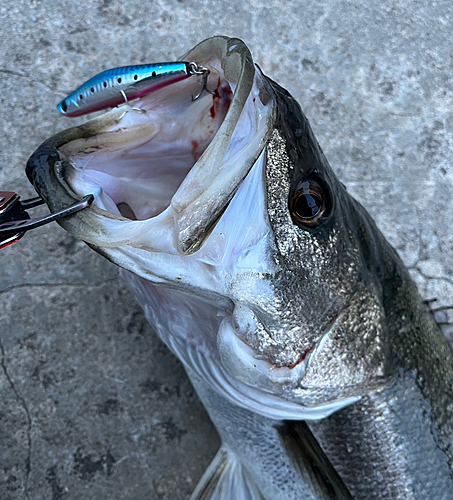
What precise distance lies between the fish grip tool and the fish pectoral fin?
1076 mm

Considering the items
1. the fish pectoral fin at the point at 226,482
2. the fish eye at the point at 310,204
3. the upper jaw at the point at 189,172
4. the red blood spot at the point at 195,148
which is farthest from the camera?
the fish pectoral fin at the point at 226,482

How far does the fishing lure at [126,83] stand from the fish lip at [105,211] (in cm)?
5

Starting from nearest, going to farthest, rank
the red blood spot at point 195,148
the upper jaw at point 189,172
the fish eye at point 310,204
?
the upper jaw at point 189,172 → the fish eye at point 310,204 → the red blood spot at point 195,148

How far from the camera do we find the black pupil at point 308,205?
108 cm

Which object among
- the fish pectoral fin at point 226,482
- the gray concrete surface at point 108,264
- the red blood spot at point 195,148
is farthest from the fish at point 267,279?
the gray concrete surface at point 108,264

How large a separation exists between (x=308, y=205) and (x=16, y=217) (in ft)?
2.31

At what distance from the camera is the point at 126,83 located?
3.72ft

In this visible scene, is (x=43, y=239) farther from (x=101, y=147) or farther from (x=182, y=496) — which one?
(x=182, y=496)

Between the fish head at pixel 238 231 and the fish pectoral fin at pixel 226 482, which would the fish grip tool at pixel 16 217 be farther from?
the fish pectoral fin at pixel 226 482

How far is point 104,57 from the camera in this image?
6.12 feet

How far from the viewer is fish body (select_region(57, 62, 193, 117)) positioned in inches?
43.3

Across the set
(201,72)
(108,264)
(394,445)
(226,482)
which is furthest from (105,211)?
(226,482)

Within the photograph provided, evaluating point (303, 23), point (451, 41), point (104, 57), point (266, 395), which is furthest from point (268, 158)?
point (451, 41)

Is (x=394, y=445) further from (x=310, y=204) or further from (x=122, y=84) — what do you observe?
(x=122, y=84)
